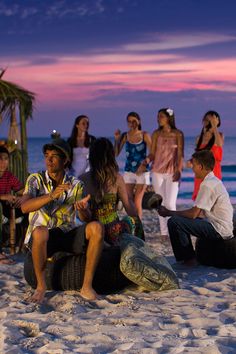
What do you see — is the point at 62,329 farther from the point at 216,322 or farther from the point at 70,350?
the point at 216,322

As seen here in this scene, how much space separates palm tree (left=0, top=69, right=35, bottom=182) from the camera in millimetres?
12250

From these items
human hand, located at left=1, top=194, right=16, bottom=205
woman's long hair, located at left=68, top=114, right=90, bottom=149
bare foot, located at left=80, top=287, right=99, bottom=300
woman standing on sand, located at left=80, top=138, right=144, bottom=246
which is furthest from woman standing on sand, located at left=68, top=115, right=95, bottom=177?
bare foot, located at left=80, top=287, right=99, bottom=300

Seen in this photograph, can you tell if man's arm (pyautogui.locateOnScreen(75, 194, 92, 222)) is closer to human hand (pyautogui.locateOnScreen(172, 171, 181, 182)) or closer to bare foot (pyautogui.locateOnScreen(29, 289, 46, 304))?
bare foot (pyautogui.locateOnScreen(29, 289, 46, 304))

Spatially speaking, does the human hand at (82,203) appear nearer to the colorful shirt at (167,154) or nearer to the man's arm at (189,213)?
the man's arm at (189,213)

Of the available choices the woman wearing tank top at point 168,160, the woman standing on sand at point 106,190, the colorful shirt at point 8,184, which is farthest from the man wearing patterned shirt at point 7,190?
the woman wearing tank top at point 168,160

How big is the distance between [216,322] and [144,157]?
5.06m

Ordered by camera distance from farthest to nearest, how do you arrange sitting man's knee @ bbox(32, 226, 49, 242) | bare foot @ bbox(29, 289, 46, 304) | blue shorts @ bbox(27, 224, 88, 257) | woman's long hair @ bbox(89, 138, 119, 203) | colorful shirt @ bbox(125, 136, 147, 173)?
colorful shirt @ bbox(125, 136, 147, 173)
woman's long hair @ bbox(89, 138, 119, 203)
blue shorts @ bbox(27, 224, 88, 257)
bare foot @ bbox(29, 289, 46, 304)
sitting man's knee @ bbox(32, 226, 49, 242)

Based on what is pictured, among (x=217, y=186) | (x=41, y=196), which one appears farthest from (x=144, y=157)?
(x=41, y=196)

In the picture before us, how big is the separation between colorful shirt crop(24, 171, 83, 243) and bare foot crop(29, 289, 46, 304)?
46 cm

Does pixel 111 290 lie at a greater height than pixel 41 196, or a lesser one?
lesser

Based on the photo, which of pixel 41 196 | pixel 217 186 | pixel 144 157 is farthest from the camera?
pixel 144 157

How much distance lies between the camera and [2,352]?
441cm

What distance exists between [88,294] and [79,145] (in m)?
4.12

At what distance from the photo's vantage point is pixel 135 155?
9898 mm
